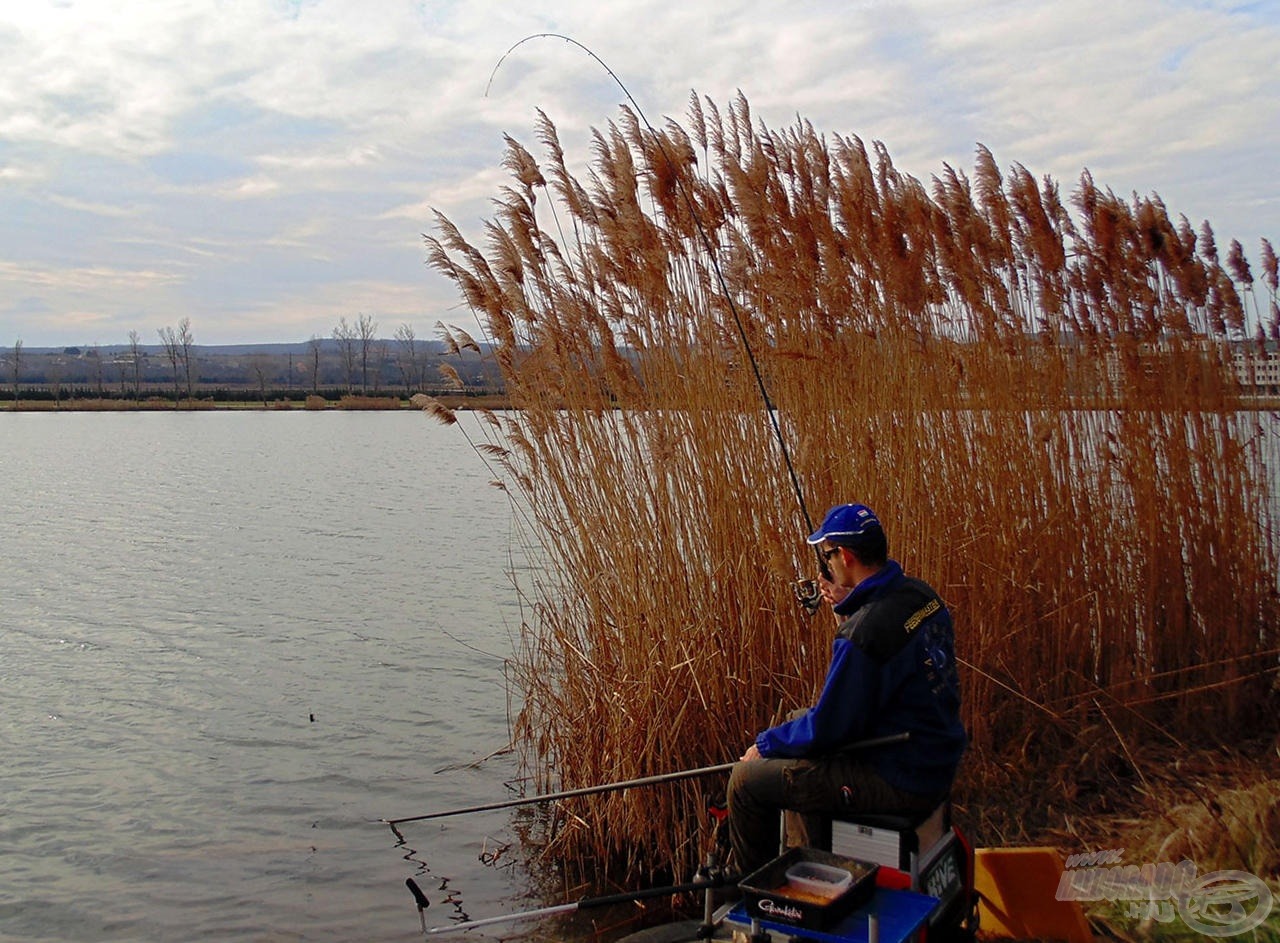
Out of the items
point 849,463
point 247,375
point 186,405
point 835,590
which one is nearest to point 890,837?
point 835,590

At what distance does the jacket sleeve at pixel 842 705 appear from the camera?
3.70m

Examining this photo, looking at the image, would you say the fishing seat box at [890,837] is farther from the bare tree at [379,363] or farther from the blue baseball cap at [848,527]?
the bare tree at [379,363]

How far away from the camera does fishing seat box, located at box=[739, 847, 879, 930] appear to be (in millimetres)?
3250

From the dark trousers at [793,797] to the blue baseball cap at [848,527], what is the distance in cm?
72

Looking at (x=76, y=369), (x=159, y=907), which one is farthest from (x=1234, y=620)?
(x=76, y=369)

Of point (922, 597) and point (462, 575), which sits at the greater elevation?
point (922, 597)

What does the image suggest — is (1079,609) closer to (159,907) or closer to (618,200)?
(618,200)

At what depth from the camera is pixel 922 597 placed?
3.79 metres

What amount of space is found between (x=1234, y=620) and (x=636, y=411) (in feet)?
11.2

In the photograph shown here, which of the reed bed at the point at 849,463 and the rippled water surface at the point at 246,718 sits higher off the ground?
the reed bed at the point at 849,463

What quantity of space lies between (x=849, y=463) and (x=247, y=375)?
15089 centimetres

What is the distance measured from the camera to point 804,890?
343 centimetres

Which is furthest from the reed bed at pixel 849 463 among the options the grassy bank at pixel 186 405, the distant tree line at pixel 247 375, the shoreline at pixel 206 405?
the grassy bank at pixel 186 405

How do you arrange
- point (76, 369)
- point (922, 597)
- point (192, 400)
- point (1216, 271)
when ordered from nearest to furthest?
point (922, 597) → point (1216, 271) → point (192, 400) → point (76, 369)
